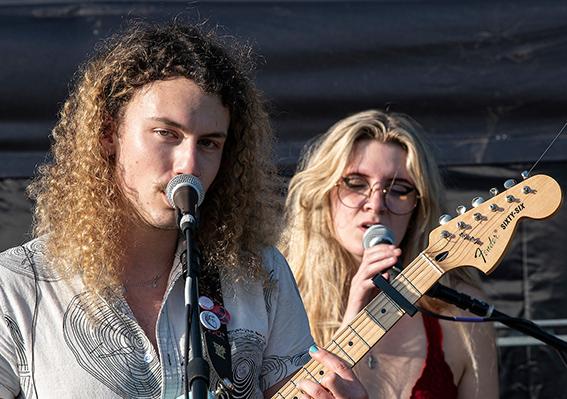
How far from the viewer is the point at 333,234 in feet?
14.8

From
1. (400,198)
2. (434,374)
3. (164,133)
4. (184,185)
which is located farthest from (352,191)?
(184,185)

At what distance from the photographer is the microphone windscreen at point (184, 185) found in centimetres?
299

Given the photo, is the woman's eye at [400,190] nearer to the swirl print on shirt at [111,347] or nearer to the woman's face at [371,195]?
the woman's face at [371,195]

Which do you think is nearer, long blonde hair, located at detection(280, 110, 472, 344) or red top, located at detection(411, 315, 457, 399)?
red top, located at detection(411, 315, 457, 399)

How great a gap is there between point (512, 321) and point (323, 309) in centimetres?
129

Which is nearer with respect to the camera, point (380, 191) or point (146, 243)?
point (146, 243)

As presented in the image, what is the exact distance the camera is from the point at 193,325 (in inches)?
106

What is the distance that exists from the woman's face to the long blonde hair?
0.03m

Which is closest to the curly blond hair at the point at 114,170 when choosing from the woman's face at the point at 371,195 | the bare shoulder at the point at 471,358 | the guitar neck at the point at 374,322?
the guitar neck at the point at 374,322

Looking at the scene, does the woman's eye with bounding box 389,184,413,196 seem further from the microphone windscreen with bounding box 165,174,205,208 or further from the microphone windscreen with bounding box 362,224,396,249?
the microphone windscreen with bounding box 165,174,205,208

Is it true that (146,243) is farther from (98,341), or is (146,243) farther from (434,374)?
(434,374)

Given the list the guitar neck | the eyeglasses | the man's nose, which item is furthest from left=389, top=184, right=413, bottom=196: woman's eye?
the man's nose

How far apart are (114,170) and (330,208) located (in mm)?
1282

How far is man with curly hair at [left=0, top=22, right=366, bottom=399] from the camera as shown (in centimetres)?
311
